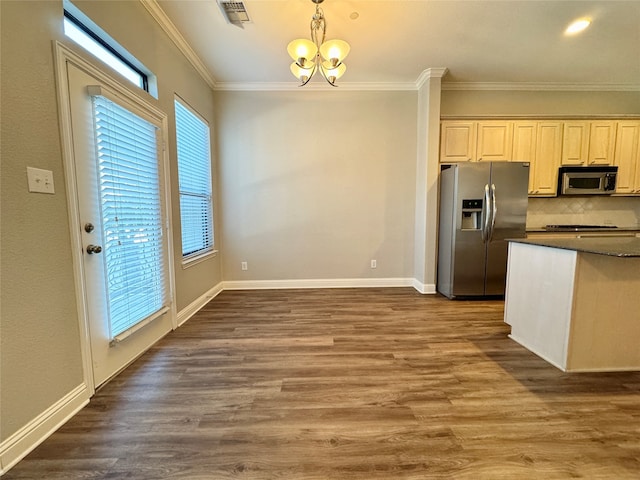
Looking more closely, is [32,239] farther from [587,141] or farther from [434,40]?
[587,141]

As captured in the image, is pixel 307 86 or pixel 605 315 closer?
pixel 605 315

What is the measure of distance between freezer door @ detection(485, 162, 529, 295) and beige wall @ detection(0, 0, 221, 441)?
4.10m

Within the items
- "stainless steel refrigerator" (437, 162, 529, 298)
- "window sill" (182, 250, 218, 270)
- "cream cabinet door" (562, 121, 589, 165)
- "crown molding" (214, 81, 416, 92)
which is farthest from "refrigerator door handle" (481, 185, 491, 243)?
"window sill" (182, 250, 218, 270)

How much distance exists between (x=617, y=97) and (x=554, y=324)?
13.6ft

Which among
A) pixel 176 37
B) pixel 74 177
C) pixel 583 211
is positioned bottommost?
pixel 583 211

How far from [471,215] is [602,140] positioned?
2.35 metres

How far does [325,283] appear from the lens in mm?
4145

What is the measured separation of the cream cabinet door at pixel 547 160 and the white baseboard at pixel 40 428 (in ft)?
17.3

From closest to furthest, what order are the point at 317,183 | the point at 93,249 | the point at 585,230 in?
the point at 93,249
the point at 585,230
the point at 317,183

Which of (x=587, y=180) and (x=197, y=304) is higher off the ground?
(x=587, y=180)

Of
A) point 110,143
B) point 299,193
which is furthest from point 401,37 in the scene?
point 110,143

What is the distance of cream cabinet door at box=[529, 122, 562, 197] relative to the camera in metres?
3.78

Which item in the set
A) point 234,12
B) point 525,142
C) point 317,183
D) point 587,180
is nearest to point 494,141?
point 525,142

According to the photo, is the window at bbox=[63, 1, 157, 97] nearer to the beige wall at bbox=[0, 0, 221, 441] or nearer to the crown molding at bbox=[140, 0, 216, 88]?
the beige wall at bbox=[0, 0, 221, 441]
